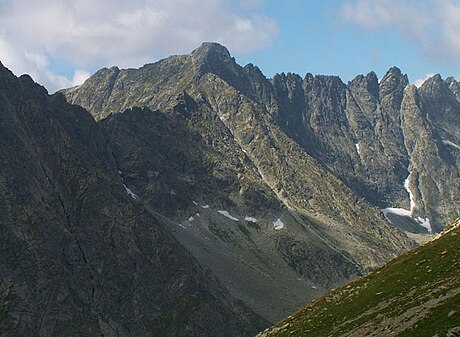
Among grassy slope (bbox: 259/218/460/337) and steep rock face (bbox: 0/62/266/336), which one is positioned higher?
steep rock face (bbox: 0/62/266/336)

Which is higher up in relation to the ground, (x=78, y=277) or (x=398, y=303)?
(x=78, y=277)

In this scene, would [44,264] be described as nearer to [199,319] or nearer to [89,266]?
[89,266]

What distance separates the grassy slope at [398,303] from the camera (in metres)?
34.8

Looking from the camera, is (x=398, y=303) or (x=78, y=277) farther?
(x=78, y=277)

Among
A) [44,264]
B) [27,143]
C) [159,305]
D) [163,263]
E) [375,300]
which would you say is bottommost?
[375,300]

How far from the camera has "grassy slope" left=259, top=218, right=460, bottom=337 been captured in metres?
34.8

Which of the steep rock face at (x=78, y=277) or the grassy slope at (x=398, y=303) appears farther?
the steep rock face at (x=78, y=277)

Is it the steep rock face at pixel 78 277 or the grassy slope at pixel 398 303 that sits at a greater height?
the steep rock face at pixel 78 277

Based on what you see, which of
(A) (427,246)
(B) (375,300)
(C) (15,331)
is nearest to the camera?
(B) (375,300)

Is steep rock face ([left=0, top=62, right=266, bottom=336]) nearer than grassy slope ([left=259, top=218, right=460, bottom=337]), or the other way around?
grassy slope ([left=259, top=218, right=460, bottom=337])

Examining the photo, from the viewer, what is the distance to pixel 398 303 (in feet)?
133

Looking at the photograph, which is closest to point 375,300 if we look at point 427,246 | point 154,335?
point 427,246

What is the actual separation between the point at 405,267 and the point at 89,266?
495ft

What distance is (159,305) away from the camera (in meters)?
185
